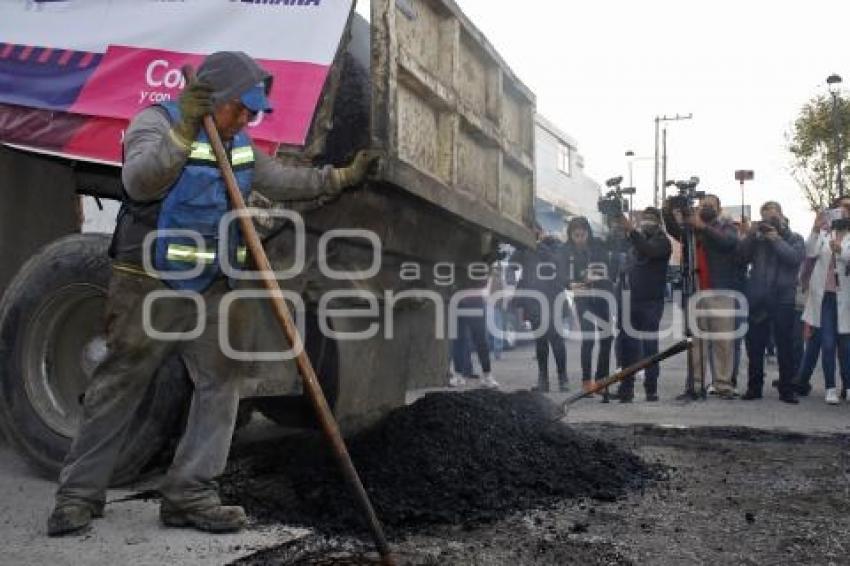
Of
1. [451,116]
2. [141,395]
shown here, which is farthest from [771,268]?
[141,395]

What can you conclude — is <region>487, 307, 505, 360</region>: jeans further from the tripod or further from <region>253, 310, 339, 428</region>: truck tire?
<region>253, 310, 339, 428</region>: truck tire

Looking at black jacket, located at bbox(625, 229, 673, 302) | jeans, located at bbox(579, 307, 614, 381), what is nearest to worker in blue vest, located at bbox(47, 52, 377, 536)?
black jacket, located at bbox(625, 229, 673, 302)

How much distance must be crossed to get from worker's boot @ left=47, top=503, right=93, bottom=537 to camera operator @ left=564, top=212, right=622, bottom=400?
607cm

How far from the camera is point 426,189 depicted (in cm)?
399

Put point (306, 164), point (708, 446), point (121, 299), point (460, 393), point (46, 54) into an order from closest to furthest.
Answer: point (121, 299)
point (306, 164)
point (46, 54)
point (460, 393)
point (708, 446)

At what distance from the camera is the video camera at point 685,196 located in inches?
328

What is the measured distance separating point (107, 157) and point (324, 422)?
5.44ft

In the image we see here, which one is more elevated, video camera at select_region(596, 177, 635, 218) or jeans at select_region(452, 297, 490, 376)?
video camera at select_region(596, 177, 635, 218)

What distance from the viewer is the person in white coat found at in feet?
25.7

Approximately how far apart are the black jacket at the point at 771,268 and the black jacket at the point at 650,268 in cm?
81

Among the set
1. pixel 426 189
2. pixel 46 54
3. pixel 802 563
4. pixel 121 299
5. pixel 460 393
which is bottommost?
pixel 802 563

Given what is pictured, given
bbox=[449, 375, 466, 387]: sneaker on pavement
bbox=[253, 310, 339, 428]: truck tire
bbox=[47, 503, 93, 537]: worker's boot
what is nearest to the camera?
bbox=[47, 503, 93, 537]: worker's boot

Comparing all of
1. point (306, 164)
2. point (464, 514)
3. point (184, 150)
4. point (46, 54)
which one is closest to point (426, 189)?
point (306, 164)

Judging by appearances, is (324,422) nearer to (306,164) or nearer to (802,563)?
(306,164)
